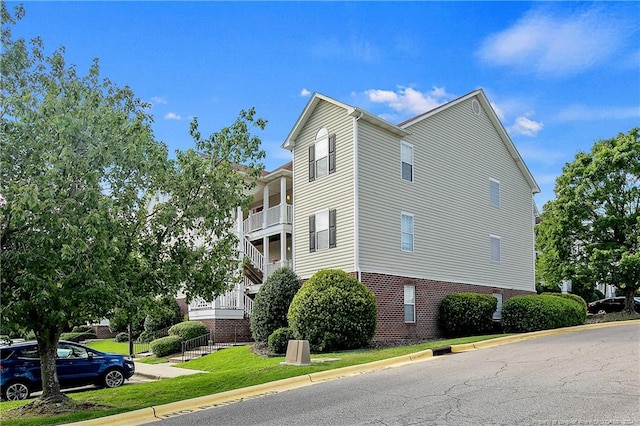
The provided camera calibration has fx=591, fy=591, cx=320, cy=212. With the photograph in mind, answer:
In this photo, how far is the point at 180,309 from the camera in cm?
3056

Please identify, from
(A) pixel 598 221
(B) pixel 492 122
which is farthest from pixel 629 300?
(B) pixel 492 122

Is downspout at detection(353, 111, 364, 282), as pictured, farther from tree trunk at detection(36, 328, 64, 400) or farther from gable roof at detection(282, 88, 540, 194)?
tree trunk at detection(36, 328, 64, 400)

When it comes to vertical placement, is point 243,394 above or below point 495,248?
below

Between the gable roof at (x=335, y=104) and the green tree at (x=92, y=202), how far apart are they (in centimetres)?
883

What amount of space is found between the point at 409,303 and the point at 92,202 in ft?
48.6

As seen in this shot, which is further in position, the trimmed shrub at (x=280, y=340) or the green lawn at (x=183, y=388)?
the trimmed shrub at (x=280, y=340)

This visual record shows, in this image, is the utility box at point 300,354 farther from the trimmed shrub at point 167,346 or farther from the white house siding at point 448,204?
the trimmed shrub at point 167,346

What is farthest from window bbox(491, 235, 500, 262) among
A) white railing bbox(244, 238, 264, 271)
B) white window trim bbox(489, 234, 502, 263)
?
white railing bbox(244, 238, 264, 271)

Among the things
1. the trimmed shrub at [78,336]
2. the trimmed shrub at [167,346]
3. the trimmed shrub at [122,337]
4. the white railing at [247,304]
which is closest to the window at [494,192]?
the white railing at [247,304]

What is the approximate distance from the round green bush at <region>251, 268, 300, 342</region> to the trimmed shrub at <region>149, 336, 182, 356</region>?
4.52 metres

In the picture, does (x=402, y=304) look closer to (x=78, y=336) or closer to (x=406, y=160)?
(x=406, y=160)

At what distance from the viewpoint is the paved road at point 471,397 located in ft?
27.2

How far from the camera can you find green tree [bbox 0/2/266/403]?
9.70 meters

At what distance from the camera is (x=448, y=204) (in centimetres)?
2492
